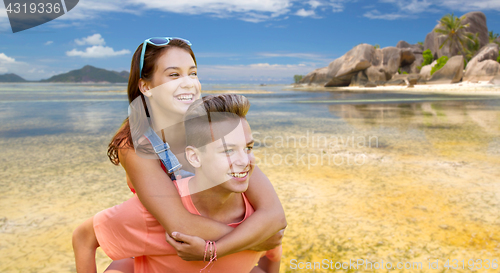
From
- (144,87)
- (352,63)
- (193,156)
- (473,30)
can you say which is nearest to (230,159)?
(193,156)

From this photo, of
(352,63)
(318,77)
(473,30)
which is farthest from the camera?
(318,77)

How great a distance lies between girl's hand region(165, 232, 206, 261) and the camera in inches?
47.9

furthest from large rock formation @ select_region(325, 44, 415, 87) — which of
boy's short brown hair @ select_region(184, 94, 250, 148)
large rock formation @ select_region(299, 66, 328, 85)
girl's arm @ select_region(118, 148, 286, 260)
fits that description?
boy's short brown hair @ select_region(184, 94, 250, 148)

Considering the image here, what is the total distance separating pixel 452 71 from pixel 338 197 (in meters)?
37.2

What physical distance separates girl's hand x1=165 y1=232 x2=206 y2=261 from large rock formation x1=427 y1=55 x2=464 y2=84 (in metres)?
39.3

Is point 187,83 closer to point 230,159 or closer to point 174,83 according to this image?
point 174,83

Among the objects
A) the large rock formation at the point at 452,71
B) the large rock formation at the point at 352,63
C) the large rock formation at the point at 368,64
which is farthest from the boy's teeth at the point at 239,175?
the large rock formation at the point at 352,63

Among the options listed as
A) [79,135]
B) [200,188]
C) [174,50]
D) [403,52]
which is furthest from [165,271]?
[403,52]

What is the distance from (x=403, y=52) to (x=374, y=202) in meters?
55.9

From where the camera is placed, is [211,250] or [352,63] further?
[352,63]

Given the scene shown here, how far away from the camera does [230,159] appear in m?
1.24

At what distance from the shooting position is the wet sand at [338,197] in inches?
99.8

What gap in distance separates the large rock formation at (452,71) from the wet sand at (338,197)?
32.4m

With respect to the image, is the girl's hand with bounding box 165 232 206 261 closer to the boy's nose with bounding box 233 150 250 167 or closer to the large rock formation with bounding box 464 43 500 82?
the boy's nose with bounding box 233 150 250 167
